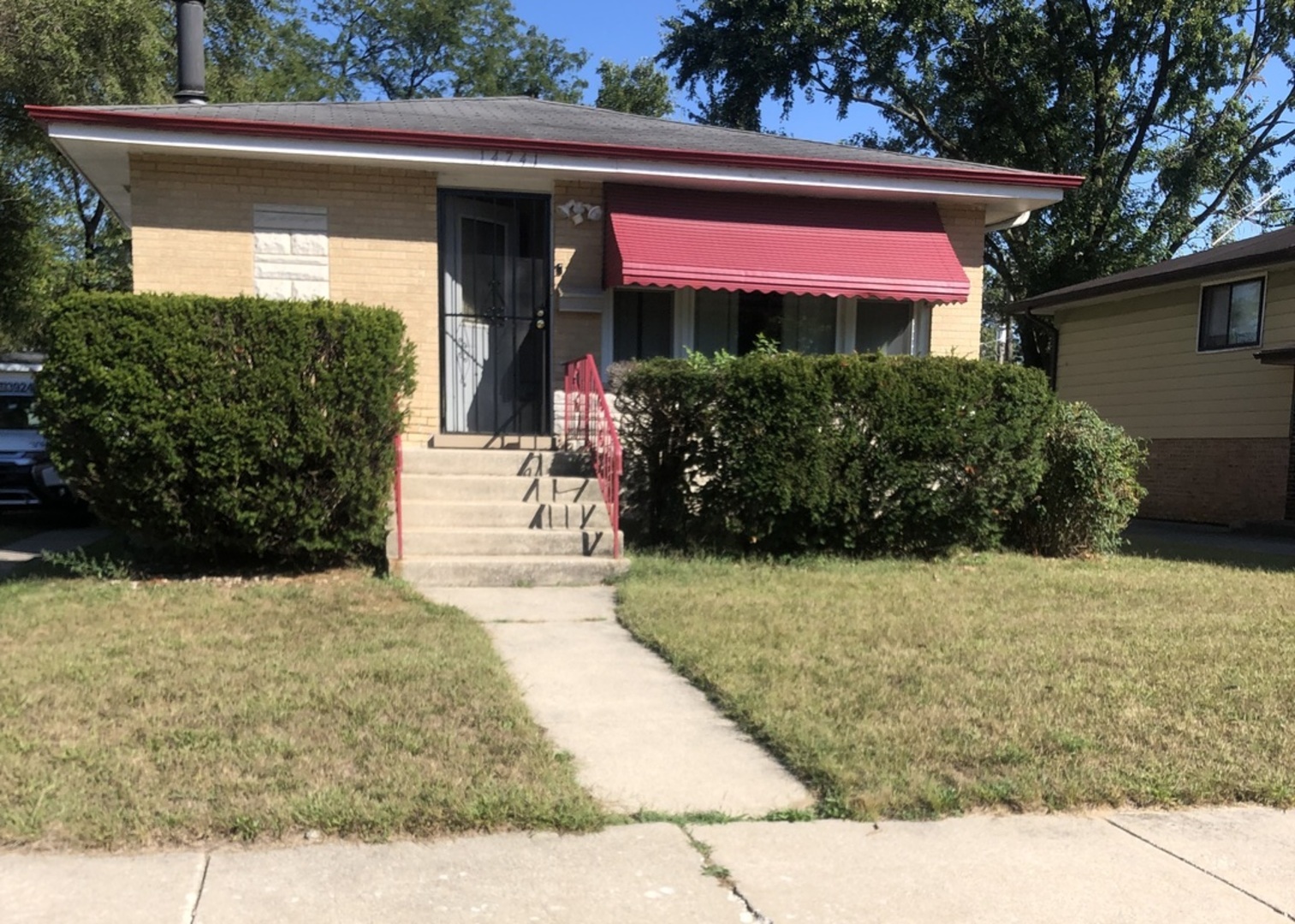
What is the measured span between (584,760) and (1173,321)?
15724 mm

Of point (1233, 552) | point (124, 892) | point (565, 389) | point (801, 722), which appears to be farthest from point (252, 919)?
point (1233, 552)

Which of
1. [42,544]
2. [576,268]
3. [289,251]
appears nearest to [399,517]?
[289,251]

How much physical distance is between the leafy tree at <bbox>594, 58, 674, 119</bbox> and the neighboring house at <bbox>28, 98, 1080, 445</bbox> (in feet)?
82.7

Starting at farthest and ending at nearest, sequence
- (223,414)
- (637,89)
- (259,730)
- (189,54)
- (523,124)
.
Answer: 1. (637,89)
2. (189,54)
3. (523,124)
4. (223,414)
5. (259,730)

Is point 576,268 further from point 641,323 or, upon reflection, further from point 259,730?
point 259,730

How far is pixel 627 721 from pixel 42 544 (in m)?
8.58

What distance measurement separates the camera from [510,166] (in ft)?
29.6

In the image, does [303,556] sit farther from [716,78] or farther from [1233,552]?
[716,78]

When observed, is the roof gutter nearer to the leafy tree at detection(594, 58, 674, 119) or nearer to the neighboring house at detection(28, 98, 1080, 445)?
the neighboring house at detection(28, 98, 1080, 445)

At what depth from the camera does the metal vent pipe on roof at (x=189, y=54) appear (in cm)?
1084

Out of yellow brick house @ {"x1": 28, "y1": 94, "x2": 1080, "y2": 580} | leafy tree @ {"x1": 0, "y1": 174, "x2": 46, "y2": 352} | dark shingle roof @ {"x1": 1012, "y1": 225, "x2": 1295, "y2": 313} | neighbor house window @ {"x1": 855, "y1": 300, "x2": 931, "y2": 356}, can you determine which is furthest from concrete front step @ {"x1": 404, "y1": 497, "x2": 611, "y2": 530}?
leafy tree @ {"x1": 0, "y1": 174, "x2": 46, "y2": 352}

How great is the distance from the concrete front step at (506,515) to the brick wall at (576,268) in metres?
2.10

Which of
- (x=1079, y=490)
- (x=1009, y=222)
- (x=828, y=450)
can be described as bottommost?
(x=1079, y=490)

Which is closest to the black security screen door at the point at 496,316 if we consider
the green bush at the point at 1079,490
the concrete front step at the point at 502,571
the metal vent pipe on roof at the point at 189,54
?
the concrete front step at the point at 502,571
